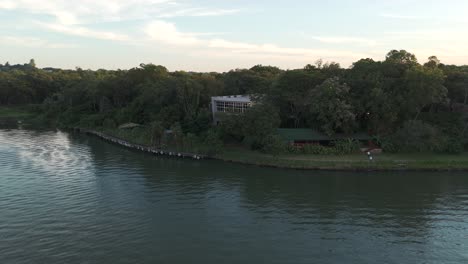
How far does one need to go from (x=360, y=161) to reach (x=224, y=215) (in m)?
21.5

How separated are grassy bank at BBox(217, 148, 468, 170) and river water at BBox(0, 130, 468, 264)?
142 centimetres

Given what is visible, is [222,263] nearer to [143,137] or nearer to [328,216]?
[328,216]

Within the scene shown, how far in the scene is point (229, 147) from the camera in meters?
53.4

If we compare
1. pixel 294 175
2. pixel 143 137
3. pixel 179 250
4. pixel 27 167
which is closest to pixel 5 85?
pixel 143 137

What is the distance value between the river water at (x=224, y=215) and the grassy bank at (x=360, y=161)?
1419 mm

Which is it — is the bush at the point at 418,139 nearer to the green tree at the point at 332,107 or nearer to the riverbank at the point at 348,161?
the riverbank at the point at 348,161

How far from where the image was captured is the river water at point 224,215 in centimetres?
2317

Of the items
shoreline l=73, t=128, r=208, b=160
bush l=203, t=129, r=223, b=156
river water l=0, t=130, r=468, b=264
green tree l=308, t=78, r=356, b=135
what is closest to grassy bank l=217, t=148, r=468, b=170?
river water l=0, t=130, r=468, b=264

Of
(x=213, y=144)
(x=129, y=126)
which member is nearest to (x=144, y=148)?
(x=213, y=144)

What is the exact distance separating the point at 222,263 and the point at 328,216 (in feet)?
36.6

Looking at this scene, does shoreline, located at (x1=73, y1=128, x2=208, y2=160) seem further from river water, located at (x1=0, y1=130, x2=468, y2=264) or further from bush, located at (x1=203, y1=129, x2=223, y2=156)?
river water, located at (x1=0, y1=130, x2=468, y2=264)

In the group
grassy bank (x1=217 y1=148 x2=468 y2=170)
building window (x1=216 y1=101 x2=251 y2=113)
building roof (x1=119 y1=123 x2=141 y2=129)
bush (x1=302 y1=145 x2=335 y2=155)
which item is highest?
building window (x1=216 y1=101 x2=251 y2=113)

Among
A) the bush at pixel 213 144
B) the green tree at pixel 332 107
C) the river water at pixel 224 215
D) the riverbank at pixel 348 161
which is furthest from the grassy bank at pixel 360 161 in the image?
the green tree at pixel 332 107

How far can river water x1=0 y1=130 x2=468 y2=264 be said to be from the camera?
2317 centimetres
